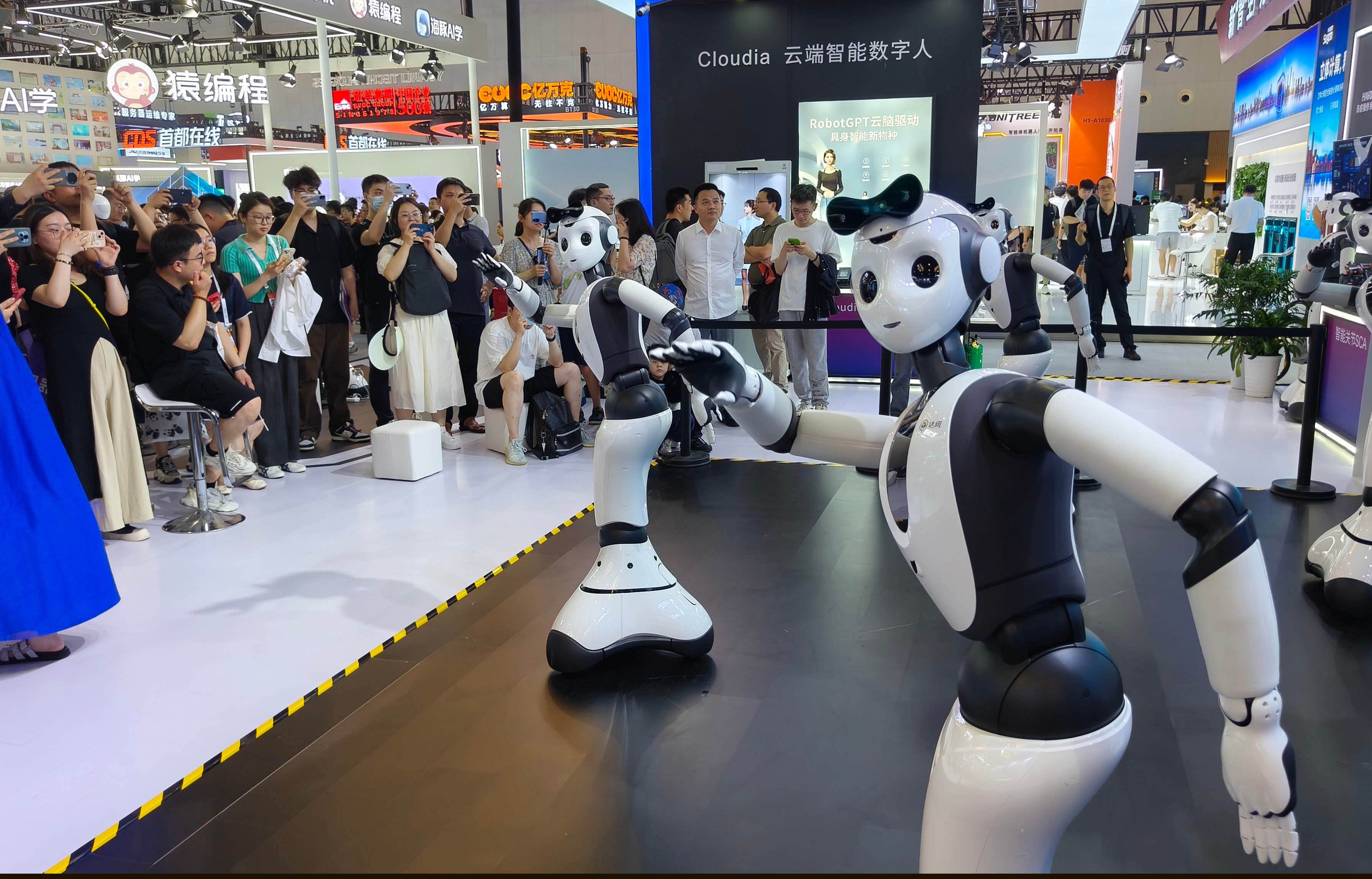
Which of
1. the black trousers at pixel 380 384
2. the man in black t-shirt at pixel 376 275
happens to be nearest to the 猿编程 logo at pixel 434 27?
the man in black t-shirt at pixel 376 275

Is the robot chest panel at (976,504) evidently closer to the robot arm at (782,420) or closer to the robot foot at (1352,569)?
the robot arm at (782,420)

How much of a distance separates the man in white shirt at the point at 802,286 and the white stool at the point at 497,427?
1.84 meters

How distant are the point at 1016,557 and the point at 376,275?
5847 mm

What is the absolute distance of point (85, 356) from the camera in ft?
13.7

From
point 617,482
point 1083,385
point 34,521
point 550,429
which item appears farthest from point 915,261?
point 550,429

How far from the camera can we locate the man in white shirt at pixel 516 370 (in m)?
5.95

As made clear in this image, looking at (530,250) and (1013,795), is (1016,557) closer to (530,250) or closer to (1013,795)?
(1013,795)

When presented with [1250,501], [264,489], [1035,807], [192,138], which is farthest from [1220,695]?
[192,138]

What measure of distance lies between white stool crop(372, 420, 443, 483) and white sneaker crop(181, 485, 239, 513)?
801 millimetres

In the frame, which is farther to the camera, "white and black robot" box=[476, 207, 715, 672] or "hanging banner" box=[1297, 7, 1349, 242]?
"hanging banner" box=[1297, 7, 1349, 242]

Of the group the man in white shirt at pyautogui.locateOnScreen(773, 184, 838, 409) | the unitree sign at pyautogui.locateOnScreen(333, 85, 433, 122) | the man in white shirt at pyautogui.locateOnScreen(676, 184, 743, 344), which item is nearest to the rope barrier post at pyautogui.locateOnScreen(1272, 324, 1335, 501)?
the man in white shirt at pyautogui.locateOnScreen(773, 184, 838, 409)

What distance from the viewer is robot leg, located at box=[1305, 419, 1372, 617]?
3.36 metres

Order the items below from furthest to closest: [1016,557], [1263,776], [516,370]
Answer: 1. [516,370]
2. [1016,557]
3. [1263,776]

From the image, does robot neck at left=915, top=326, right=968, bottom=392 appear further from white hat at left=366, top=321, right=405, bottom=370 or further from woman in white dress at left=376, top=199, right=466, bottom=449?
white hat at left=366, top=321, right=405, bottom=370
